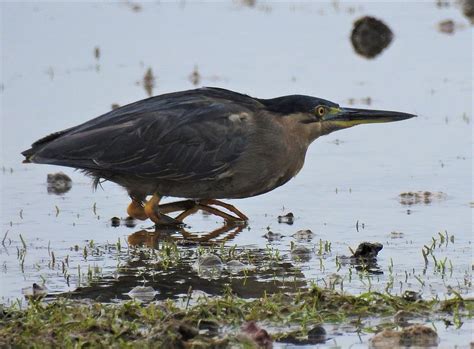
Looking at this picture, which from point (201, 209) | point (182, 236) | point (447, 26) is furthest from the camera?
point (447, 26)

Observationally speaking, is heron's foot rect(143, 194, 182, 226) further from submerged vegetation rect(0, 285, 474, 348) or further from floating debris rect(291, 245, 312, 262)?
submerged vegetation rect(0, 285, 474, 348)

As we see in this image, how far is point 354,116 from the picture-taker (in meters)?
10.5

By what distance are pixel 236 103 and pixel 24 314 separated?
3.43m

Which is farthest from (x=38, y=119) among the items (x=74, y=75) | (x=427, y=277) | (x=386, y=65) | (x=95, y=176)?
(x=427, y=277)

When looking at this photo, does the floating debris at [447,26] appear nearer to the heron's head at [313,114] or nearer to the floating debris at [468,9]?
the floating debris at [468,9]

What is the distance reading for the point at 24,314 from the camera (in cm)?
727

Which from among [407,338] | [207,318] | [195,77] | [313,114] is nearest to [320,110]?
[313,114]

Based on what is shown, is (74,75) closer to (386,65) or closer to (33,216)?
(386,65)

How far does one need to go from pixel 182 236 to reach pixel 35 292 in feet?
7.25

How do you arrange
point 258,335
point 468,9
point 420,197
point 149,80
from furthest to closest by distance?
point 468,9
point 149,80
point 420,197
point 258,335

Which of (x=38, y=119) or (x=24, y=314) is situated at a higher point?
(x=38, y=119)

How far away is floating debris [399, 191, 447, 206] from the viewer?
10.8 metres

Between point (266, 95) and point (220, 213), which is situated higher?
point (266, 95)

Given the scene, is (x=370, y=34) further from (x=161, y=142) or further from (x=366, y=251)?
(x=366, y=251)
